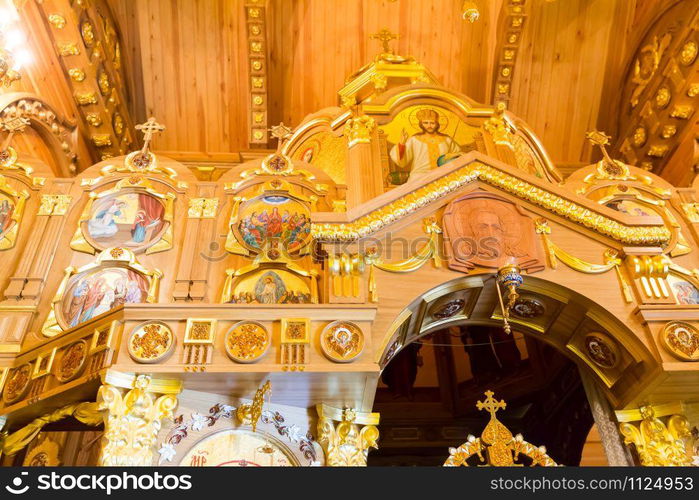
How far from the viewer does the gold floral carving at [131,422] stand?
4.03m

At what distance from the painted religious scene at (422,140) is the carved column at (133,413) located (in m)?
3.98

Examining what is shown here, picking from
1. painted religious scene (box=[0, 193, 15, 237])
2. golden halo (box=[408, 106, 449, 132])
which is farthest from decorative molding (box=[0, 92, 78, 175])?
golden halo (box=[408, 106, 449, 132])

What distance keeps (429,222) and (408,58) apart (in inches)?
188

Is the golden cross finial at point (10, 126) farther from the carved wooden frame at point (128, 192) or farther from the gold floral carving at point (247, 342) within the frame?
the gold floral carving at point (247, 342)

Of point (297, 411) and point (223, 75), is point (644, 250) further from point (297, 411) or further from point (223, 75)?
point (223, 75)

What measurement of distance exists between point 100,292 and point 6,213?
→ 1.67 metres

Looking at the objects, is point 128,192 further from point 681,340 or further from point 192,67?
point 681,340

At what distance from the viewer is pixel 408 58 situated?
30.4 feet

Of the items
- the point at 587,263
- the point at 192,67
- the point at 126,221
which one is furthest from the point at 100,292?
the point at 192,67

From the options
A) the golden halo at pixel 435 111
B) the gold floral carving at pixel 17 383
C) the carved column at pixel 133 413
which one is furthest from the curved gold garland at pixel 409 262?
the golden halo at pixel 435 111

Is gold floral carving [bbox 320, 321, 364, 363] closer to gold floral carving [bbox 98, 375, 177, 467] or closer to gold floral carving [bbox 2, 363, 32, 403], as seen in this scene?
gold floral carving [bbox 98, 375, 177, 467]

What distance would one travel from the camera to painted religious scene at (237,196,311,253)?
243 inches

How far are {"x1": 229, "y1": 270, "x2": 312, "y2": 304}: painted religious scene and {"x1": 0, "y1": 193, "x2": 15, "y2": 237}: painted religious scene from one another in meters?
2.67

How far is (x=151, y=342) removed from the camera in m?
4.37
